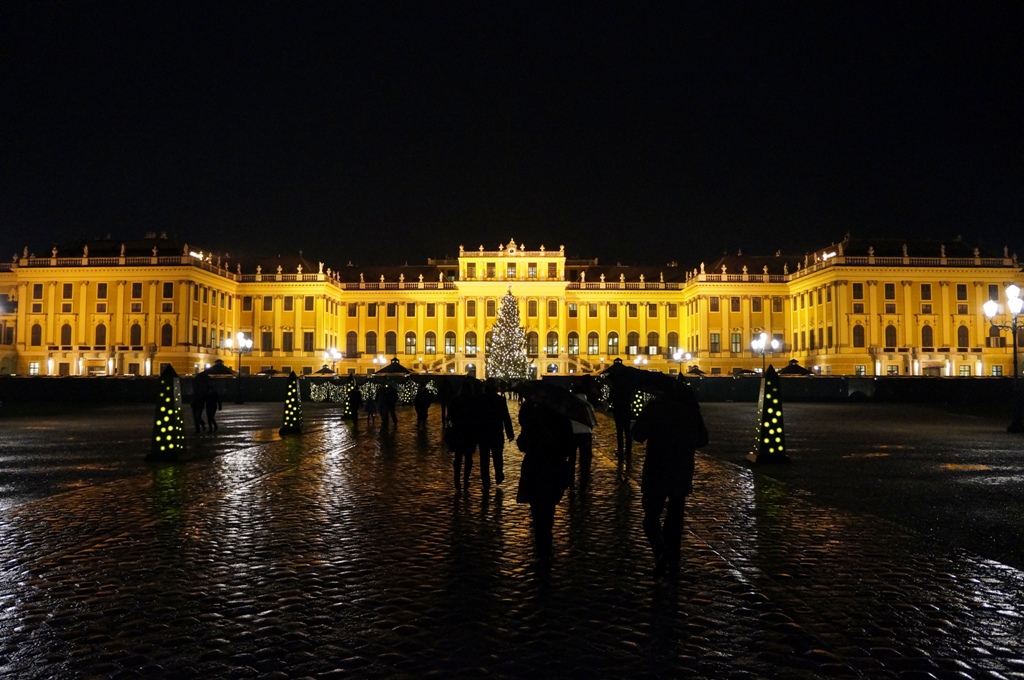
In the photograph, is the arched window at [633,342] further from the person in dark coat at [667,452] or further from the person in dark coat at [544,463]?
the person in dark coat at [667,452]

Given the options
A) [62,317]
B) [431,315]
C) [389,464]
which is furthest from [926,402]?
[62,317]

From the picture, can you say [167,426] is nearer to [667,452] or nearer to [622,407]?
[622,407]

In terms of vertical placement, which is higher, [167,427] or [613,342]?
[613,342]

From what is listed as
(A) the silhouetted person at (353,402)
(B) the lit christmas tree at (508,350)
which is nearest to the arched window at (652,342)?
(B) the lit christmas tree at (508,350)

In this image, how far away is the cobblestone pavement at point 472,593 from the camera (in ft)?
15.8

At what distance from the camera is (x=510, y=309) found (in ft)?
186

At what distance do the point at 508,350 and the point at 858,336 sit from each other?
32307 mm

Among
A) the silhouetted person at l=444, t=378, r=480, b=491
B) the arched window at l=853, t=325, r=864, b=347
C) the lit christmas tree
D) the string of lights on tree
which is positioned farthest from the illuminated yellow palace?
the silhouetted person at l=444, t=378, r=480, b=491

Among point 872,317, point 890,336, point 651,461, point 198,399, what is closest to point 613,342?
point 872,317

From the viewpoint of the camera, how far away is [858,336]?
230 ft

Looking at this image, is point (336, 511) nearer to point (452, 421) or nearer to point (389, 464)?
point (452, 421)

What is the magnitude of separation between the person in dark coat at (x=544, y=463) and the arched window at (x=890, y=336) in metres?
70.6

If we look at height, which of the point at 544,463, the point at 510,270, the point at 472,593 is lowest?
the point at 472,593

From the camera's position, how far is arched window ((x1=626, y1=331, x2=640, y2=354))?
8600 cm
